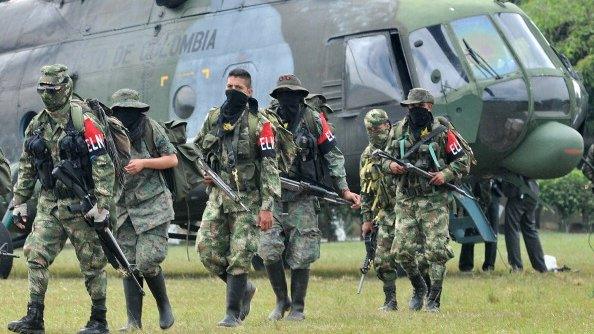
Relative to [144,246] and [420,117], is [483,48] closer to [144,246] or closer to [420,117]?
[420,117]

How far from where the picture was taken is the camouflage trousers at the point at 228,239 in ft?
36.9

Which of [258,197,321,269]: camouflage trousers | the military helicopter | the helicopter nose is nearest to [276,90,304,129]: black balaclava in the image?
[258,197,321,269]: camouflage trousers

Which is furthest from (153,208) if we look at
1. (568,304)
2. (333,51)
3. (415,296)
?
(333,51)

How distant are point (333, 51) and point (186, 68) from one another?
2.31 m

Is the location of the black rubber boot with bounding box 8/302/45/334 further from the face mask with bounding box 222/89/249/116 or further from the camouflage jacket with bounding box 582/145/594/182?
the camouflage jacket with bounding box 582/145/594/182

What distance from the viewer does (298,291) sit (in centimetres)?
1227

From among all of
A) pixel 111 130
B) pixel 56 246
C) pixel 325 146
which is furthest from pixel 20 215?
pixel 325 146

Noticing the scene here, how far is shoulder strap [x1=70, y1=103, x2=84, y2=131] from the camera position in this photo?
10398 mm

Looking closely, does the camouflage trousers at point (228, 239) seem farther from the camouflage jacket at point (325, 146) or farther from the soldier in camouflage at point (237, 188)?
the camouflage jacket at point (325, 146)

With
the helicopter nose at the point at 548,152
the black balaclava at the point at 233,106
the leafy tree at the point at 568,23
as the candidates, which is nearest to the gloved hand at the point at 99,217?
the black balaclava at the point at 233,106

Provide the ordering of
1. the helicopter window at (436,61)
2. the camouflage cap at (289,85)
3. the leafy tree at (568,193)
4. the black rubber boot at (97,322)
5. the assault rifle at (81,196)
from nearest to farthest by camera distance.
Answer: the assault rifle at (81,196), the black rubber boot at (97,322), the camouflage cap at (289,85), the helicopter window at (436,61), the leafy tree at (568,193)

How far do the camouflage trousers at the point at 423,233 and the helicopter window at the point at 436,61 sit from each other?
3578mm

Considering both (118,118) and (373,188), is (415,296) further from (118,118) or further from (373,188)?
(118,118)

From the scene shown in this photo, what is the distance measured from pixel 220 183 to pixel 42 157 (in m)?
1.46
